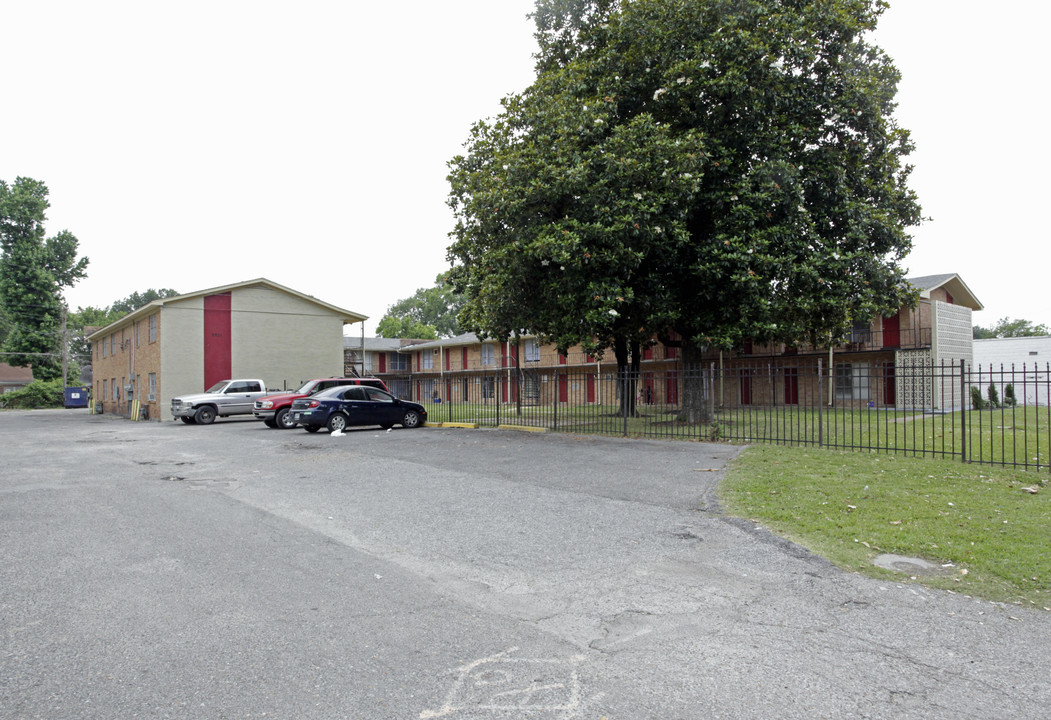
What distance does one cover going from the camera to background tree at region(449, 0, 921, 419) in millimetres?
14836

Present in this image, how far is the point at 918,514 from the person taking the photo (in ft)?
23.2

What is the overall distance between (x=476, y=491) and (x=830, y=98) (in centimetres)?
1369

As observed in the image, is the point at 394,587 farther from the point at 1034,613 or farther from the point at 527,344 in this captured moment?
the point at 527,344

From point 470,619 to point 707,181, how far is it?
14842 millimetres

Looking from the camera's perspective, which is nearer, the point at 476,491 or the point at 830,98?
the point at 476,491

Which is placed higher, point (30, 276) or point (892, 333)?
point (30, 276)

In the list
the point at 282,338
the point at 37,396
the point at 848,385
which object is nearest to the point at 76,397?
the point at 37,396

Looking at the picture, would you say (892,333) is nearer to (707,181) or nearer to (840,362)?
(840,362)

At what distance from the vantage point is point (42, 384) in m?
56.5

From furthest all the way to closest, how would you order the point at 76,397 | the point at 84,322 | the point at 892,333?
the point at 84,322 → the point at 76,397 → the point at 892,333

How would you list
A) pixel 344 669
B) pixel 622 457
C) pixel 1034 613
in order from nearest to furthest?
pixel 344 669
pixel 1034 613
pixel 622 457

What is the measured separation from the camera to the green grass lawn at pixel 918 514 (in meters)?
5.24

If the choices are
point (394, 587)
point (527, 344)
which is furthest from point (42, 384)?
point (394, 587)

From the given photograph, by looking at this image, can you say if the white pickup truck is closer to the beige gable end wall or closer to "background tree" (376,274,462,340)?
the beige gable end wall
